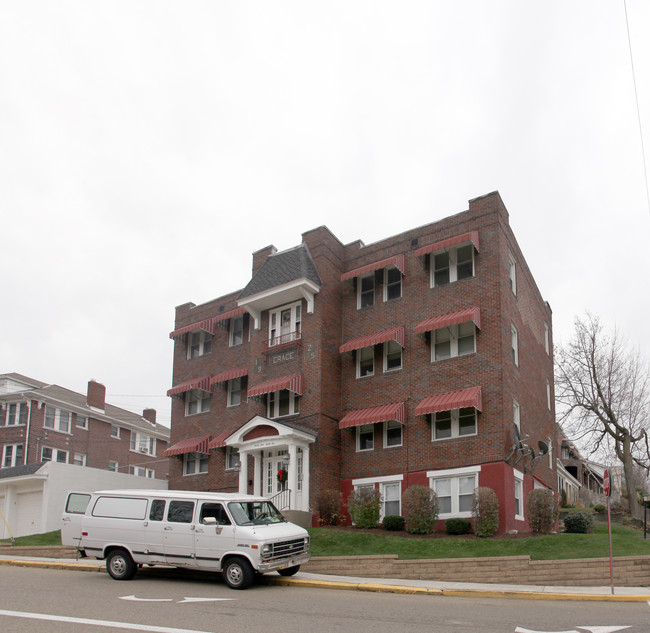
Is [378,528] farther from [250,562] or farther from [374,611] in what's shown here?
[374,611]

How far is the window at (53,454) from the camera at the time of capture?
42.7m

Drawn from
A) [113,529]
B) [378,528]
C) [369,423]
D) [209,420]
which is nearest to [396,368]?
[369,423]

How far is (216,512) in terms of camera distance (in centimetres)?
1602

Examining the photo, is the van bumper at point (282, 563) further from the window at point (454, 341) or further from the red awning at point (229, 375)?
the red awning at point (229, 375)

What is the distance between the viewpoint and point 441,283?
2605 cm

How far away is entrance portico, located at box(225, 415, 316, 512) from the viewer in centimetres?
2514

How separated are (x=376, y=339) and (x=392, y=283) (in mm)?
2635

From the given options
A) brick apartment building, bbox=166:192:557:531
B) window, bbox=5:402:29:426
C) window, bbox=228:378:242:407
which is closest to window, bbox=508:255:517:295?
brick apartment building, bbox=166:192:557:531

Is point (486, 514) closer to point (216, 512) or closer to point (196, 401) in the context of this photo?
point (216, 512)

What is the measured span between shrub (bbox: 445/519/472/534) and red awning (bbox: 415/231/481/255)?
9029mm

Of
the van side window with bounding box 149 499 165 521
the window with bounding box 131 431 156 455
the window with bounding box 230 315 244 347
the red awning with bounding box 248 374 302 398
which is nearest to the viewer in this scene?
the van side window with bounding box 149 499 165 521

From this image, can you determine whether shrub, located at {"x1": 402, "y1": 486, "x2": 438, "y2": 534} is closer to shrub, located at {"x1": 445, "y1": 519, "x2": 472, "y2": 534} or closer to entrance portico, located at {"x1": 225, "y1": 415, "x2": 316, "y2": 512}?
shrub, located at {"x1": 445, "y1": 519, "x2": 472, "y2": 534}

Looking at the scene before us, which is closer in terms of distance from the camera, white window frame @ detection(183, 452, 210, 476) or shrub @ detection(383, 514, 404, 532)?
shrub @ detection(383, 514, 404, 532)

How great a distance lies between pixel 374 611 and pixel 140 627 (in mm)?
3989
